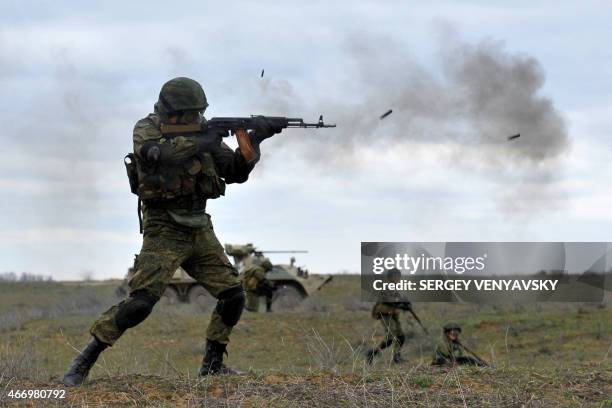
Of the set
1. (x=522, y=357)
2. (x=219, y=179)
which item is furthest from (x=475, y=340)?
(x=219, y=179)

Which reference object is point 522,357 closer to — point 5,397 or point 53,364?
point 53,364

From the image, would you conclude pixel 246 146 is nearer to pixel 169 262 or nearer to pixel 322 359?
pixel 169 262

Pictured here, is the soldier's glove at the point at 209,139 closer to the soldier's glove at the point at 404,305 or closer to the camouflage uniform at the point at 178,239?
the camouflage uniform at the point at 178,239

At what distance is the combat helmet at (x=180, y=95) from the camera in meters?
6.89

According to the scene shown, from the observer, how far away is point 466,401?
19.2 ft

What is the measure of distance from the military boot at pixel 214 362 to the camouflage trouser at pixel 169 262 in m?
0.42

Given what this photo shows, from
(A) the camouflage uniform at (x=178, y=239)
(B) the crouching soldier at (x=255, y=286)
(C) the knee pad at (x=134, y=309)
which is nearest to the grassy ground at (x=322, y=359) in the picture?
(C) the knee pad at (x=134, y=309)

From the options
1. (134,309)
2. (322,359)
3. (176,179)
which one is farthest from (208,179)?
(322,359)

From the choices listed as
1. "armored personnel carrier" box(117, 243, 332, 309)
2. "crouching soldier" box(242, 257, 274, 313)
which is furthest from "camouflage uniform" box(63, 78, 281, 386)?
"armored personnel carrier" box(117, 243, 332, 309)

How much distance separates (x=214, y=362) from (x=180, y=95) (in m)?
1.93

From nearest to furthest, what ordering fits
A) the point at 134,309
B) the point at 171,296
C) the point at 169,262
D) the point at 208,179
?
1. the point at 134,309
2. the point at 169,262
3. the point at 208,179
4. the point at 171,296

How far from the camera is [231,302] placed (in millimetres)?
7109

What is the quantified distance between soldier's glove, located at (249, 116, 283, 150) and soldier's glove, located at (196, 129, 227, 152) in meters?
0.21

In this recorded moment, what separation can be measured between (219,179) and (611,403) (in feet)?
9.59
